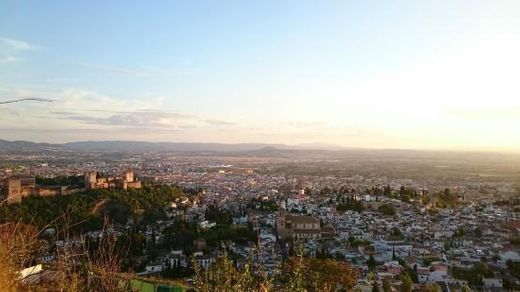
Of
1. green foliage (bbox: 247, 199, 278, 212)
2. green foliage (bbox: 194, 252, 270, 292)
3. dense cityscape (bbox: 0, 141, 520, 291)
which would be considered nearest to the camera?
green foliage (bbox: 194, 252, 270, 292)

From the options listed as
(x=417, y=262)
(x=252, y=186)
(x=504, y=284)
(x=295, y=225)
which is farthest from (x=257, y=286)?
(x=252, y=186)

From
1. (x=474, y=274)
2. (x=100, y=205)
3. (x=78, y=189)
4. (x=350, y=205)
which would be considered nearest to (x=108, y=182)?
(x=78, y=189)

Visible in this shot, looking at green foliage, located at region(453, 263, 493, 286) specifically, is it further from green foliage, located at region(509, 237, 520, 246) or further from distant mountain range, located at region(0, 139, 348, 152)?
distant mountain range, located at region(0, 139, 348, 152)

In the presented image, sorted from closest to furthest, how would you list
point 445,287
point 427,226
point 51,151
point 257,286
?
point 257,286 → point 445,287 → point 427,226 → point 51,151

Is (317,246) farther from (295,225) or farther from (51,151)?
(51,151)

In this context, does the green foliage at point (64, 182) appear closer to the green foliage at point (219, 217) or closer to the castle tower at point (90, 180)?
the castle tower at point (90, 180)

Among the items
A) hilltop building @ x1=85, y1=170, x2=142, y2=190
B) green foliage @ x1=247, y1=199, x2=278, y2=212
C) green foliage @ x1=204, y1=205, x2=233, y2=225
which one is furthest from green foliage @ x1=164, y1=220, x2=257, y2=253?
hilltop building @ x1=85, y1=170, x2=142, y2=190
